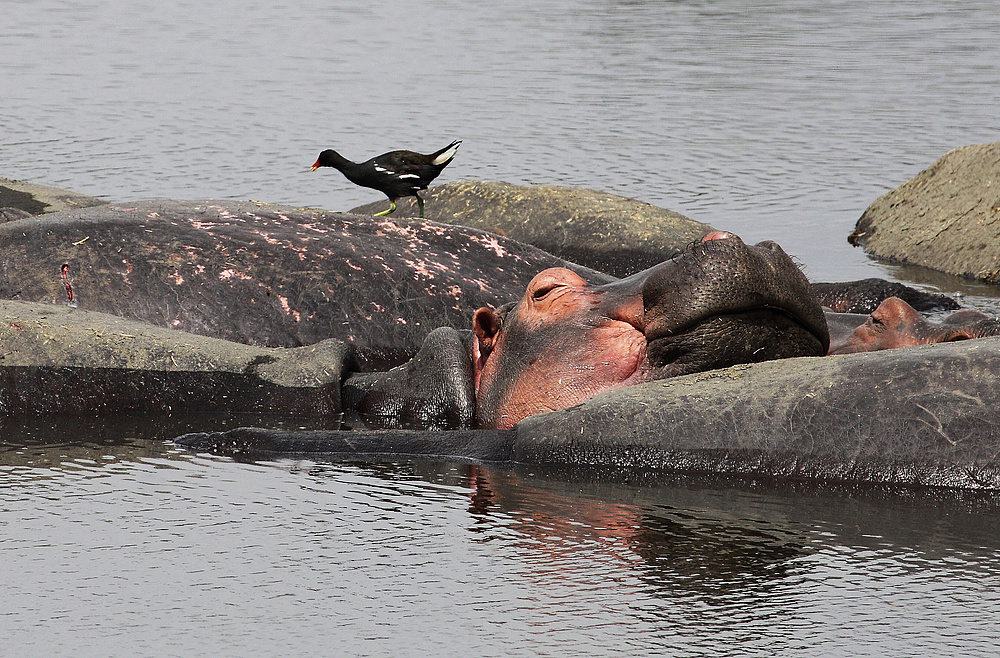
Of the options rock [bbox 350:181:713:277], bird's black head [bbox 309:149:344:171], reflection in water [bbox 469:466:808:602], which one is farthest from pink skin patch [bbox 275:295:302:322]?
bird's black head [bbox 309:149:344:171]

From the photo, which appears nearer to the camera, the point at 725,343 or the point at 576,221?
the point at 725,343

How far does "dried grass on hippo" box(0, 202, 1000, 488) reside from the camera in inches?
190

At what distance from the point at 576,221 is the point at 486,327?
15.4 ft

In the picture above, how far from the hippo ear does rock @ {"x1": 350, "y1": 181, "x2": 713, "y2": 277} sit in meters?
4.15

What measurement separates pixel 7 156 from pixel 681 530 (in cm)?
1091

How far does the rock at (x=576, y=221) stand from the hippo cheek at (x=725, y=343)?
15.3 feet

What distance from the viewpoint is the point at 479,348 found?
19.7 ft

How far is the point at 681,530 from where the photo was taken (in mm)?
4375

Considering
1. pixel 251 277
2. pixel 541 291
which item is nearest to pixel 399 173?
pixel 251 277

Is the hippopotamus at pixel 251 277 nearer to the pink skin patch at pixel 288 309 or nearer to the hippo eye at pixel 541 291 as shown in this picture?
the pink skin patch at pixel 288 309

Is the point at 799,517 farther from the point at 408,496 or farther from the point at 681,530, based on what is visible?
the point at 408,496

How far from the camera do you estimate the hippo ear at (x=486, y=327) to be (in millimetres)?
5852

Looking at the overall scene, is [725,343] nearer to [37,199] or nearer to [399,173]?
[399,173]

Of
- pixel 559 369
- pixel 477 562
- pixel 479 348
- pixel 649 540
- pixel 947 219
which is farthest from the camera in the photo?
pixel 947 219
